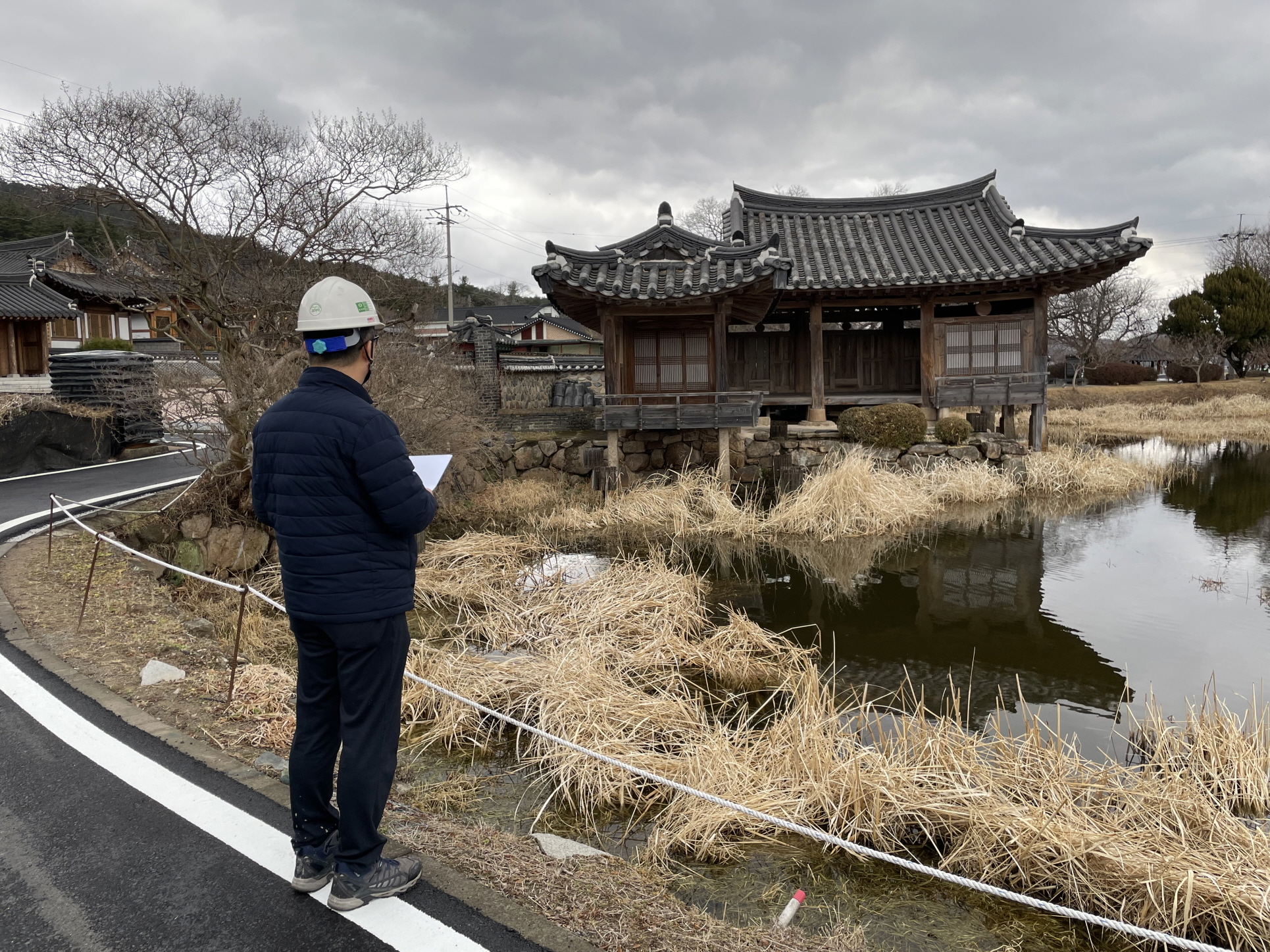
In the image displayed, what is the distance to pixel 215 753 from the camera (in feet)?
11.5

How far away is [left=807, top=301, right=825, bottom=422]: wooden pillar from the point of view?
625 inches

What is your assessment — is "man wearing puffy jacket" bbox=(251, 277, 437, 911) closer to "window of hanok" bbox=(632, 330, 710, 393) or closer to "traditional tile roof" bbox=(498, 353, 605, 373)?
"window of hanok" bbox=(632, 330, 710, 393)

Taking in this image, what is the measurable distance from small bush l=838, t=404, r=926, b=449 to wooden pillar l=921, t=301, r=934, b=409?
1505 millimetres

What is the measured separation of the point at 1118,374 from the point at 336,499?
129ft

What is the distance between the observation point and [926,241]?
1630 centimetres

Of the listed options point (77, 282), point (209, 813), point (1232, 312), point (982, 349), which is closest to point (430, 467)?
point (209, 813)

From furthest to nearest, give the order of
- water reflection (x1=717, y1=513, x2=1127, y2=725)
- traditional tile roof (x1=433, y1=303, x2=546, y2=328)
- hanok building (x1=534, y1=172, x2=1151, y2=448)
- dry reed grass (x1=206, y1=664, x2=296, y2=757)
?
traditional tile roof (x1=433, y1=303, x2=546, y2=328) < hanok building (x1=534, y1=172, x2=1151, y2=448) < water reflection (x1=717, y1=513, x2=1127, y2=725) < dry reed grass (x1=206, y1=664, x2=296, y2=757)

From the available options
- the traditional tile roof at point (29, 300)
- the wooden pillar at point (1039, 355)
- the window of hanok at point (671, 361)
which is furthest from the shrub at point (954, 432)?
the traditional tile roof at point (29, 300)

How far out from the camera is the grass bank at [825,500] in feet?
35.9

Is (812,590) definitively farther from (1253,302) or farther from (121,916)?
(1253,302)

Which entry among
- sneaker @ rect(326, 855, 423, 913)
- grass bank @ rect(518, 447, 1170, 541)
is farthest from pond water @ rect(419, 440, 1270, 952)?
sneaker @ rect(326, 855, 423, 913)

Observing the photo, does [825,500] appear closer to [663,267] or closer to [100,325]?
[663,267]

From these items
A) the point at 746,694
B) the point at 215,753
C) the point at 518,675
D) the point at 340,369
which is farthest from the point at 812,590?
the point at 340,369

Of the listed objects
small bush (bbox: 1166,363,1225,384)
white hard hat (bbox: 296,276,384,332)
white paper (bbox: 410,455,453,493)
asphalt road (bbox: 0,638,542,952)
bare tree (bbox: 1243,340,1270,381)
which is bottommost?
asphalt road (bbox: 0,638,542,952)
